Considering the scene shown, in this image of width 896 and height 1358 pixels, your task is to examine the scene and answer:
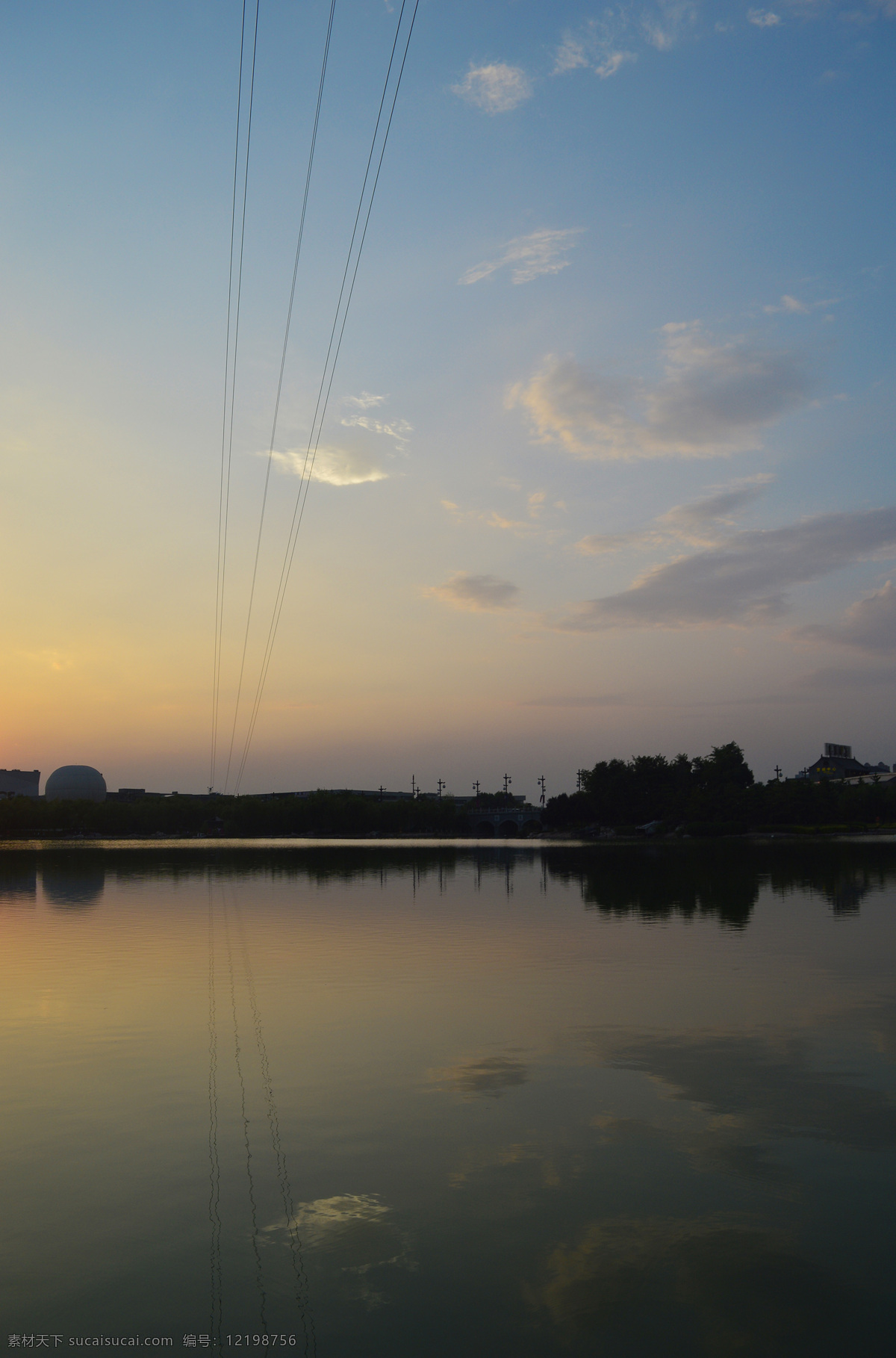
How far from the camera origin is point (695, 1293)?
8.38 m

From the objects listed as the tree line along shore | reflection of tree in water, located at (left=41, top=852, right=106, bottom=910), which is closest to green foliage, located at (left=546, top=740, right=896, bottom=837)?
the tree line along shore

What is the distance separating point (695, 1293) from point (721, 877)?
53091mm

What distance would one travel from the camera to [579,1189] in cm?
1049

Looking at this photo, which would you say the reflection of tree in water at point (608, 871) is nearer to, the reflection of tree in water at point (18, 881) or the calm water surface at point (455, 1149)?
the reflection of tree in water at point (18, 881)

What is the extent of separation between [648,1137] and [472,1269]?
4104 mm

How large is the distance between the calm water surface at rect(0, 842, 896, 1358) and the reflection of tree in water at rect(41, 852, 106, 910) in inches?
720

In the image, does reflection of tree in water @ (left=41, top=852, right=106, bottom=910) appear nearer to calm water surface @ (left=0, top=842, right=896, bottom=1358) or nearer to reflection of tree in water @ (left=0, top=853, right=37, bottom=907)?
reflection of tree in water @ (left=0, top=853, right=37, bottom=907)

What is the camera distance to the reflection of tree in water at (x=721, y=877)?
1604 inches

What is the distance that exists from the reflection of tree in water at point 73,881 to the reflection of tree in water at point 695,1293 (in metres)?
38.2

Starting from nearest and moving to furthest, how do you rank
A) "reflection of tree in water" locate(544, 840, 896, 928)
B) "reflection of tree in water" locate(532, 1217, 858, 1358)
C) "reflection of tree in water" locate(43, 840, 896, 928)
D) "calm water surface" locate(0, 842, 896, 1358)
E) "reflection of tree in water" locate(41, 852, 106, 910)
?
"reflection of tree in water" locate(532, 1217, 858, 1358) < "calm water surface" locate(0, 842, 896, 1358) < "reflection of tree in water" locate(544, 840, 896, 928) < "reflection of tree in water" locate(43, 840, 896, 928) < "reflection of tree in water" locate(41, 852, 106, 910)

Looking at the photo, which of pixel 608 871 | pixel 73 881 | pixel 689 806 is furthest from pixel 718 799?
pixel 73 881

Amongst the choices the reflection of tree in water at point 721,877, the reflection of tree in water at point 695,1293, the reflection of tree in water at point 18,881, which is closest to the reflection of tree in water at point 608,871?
the reflection of tree in water at point 721,877

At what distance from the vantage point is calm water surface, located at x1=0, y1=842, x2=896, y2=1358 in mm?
8234

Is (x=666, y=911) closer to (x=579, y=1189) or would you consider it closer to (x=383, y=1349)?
(x=579, y=1189)
